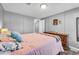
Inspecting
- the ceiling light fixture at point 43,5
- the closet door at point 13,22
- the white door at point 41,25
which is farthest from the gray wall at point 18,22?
the ceiling light fixture at point 43,5

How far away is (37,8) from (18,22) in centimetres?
32

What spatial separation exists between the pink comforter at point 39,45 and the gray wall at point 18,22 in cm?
10

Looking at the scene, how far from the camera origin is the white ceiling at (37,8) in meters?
1.27

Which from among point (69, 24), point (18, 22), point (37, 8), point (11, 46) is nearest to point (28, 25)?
point (18, 22)

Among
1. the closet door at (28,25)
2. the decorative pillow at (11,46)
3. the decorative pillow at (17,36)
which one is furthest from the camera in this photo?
the closet door at (28,25)

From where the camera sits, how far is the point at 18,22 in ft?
4.40

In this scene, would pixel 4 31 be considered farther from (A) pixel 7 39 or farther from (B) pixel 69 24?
(B) pixel 69 24

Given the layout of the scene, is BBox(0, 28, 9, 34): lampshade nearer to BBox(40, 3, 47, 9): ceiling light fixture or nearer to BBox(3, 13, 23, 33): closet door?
BBox(3, 13, 23, 33): closet door

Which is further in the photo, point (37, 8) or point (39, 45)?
point (37, 8)

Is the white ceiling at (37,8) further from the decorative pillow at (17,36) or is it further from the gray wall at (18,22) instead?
the decorative pillow at (17,36)

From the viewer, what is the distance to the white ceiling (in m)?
1.27

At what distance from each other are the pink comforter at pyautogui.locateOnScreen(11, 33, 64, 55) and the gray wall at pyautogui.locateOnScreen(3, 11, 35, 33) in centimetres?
10
